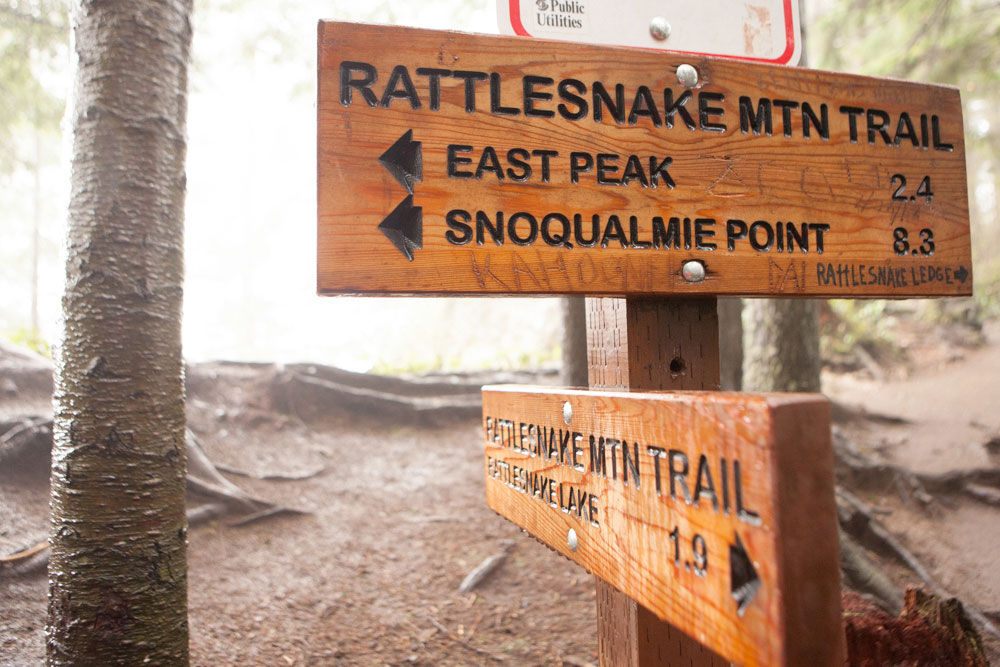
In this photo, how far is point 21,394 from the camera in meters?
4.89

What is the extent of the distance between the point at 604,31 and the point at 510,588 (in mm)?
3807

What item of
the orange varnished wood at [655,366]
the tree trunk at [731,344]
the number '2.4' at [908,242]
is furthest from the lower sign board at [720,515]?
the tree trunk at [731,344]

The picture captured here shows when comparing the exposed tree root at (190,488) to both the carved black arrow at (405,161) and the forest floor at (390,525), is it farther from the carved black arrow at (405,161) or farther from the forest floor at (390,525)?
the carved black arrow at (405,161)

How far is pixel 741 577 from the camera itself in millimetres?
835

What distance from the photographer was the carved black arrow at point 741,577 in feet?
2.69

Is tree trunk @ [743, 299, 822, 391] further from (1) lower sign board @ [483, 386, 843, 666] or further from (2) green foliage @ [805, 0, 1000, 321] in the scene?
(1) lower sign board @ [483, 386, 843, 666]

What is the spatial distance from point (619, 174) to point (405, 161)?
1.53ft

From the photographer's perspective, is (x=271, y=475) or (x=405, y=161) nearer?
(x=405, y=161)

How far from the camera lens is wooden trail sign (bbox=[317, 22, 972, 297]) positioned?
1.25 meters

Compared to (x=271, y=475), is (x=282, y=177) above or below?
above

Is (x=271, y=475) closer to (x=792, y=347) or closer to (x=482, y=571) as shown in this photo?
(x=482, y=571)

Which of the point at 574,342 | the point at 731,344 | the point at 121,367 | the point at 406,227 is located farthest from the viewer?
the point at 731,344

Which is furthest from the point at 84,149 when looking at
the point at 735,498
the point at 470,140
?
the point at 735,498

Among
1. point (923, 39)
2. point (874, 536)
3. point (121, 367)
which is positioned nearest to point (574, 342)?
point (874, 536)
